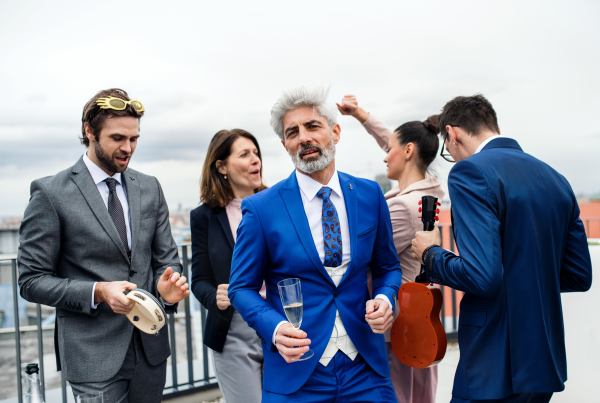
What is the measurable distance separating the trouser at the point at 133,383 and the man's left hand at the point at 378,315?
1036mm

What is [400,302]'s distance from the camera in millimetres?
1959

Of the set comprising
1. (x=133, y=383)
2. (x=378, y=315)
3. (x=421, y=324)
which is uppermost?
(x=378, y=315)

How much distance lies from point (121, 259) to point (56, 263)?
25 cm

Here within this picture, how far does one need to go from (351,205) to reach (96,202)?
1.05 meters

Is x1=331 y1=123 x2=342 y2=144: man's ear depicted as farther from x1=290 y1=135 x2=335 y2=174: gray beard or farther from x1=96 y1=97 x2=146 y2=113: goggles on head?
x1=96 y1=97 x2=146 y2=113: goggles on head

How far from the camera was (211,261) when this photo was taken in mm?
2350

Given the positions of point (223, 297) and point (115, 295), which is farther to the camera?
point (223, 297)

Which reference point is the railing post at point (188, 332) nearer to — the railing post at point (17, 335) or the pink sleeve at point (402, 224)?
the railing post at point (17, 335)

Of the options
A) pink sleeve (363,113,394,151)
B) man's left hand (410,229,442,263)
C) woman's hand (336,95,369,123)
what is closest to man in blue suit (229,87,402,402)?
man's left hand (410,229,442,263)

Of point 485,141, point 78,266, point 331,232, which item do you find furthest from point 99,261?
point 485,141

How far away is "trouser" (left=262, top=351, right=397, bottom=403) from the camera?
146 cm

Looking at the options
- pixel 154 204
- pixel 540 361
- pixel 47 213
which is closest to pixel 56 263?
pixel 47 213

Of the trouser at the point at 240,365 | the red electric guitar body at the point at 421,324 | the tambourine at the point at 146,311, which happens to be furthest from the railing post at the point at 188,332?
the red electric guitar body at the point at 421,324

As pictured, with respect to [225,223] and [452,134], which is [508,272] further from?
[225,223]
